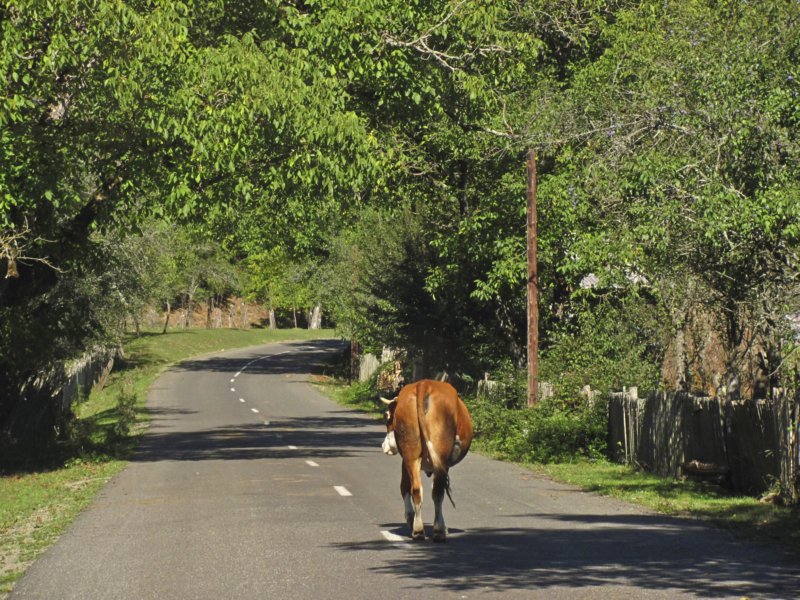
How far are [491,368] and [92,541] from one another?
82.1ft

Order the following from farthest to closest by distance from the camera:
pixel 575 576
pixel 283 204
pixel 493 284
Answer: pixel 493 284 → pixel 283 204 → pixel 575 576

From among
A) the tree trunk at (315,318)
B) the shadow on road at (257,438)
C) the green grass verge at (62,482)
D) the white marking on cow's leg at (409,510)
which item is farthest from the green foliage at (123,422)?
the tree trunk at (315,318)

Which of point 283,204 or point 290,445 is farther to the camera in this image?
point 290,445

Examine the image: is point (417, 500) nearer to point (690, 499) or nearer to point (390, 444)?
point (390, 444)

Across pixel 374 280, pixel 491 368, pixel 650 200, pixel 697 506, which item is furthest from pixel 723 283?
pixel 374 280

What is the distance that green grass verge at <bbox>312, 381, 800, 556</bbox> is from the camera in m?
14.5

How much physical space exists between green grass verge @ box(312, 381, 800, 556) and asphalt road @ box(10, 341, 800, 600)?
1.59 feet

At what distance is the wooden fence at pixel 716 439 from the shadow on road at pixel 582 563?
9.88 feet

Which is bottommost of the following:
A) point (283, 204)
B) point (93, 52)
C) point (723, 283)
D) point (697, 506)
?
point (697, 506)

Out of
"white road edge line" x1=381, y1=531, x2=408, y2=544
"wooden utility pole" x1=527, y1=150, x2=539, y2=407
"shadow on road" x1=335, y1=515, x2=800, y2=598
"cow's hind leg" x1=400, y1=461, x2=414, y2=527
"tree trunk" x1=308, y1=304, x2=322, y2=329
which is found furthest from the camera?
"tree trunk" x1=308, y1=304, x2=322, y2=329

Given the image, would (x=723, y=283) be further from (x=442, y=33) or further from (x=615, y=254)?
(x=442, y=33)

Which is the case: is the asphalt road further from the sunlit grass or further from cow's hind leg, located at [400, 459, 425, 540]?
the sunlit grass

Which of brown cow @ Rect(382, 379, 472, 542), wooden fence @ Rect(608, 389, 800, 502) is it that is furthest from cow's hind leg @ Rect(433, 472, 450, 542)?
wooden fence @ Rect(608, 389, 800, 502)

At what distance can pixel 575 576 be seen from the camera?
10453 millimetres
